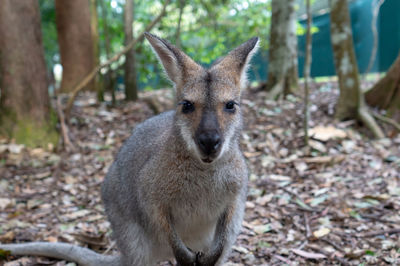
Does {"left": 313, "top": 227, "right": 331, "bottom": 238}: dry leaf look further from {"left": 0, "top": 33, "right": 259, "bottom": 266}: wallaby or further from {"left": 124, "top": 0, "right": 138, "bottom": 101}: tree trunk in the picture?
{"left": 124, "top": 0, "right": 138, "bottom": 101}: tree trunk

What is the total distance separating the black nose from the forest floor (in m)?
1.45

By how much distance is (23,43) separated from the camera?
5.11 m

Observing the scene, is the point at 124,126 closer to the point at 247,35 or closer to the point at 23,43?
the point at 23,43

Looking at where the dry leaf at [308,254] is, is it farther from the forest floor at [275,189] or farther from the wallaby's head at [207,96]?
the wallaby's head at [207,96]

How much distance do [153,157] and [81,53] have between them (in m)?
6.07

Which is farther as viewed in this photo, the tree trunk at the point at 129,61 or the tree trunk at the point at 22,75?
the tree trunk at the point at 129,61

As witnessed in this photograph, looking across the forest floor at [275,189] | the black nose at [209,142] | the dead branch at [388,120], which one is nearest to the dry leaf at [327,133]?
the forest floor at [275,189]

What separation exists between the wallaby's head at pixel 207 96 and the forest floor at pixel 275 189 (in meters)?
1.42

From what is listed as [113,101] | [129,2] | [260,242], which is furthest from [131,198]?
[129,2]

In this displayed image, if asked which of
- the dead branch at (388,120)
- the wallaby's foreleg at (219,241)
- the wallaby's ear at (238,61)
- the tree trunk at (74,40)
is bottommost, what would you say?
the wallaby's foreleg at (219,241)

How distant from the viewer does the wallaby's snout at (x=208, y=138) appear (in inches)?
85.7

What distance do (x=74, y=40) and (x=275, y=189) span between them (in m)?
5.66

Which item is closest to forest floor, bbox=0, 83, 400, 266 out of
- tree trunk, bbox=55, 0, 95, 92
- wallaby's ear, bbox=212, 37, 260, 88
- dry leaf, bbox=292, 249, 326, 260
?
dry leaf, bbox=292, 249, 326, 260

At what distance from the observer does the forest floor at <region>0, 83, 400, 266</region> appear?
338cm
